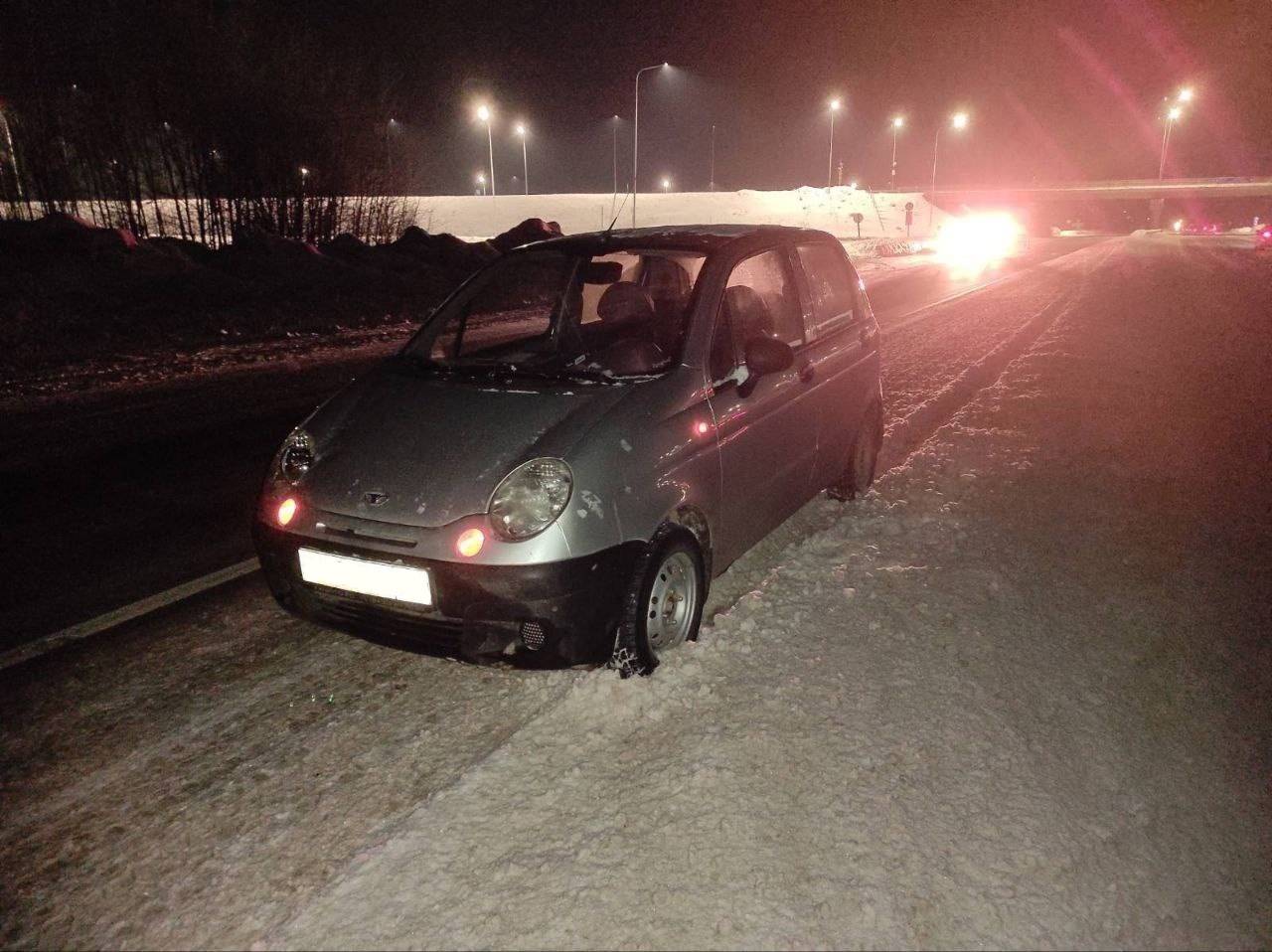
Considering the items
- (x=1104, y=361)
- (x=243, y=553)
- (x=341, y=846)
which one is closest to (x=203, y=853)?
(x=341, y=846)

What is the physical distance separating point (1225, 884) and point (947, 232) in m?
44.7

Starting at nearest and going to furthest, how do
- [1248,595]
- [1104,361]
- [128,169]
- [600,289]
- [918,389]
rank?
1. [1248,595]
2. [600,289]
3. [918,389]
4. [1104,361]
5. [128,169]

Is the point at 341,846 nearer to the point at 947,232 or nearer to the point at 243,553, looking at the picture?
the point at 243,553

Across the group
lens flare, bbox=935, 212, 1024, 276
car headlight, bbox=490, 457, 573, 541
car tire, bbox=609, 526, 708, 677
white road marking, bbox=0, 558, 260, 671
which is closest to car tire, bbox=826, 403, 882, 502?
car tire, bbox=609, 526, 708, 677

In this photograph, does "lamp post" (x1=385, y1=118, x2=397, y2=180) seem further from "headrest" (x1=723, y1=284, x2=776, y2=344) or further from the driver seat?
"headrest" (x1=723, y1=284, x2=776, y2=344)

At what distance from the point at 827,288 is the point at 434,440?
8.96 feet

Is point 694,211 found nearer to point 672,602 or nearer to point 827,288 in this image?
point 827,288

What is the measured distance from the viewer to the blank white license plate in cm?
300

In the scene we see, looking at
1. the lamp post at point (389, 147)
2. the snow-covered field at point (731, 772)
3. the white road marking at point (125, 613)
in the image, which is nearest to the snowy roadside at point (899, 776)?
the snow-covered field at point (731, 772)

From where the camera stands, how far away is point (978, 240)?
4206cm

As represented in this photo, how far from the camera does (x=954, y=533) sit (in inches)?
195

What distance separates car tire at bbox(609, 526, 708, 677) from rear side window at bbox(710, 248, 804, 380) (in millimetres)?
832

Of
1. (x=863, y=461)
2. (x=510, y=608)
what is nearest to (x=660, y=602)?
(x=510, y=608)

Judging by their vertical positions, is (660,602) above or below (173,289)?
below
